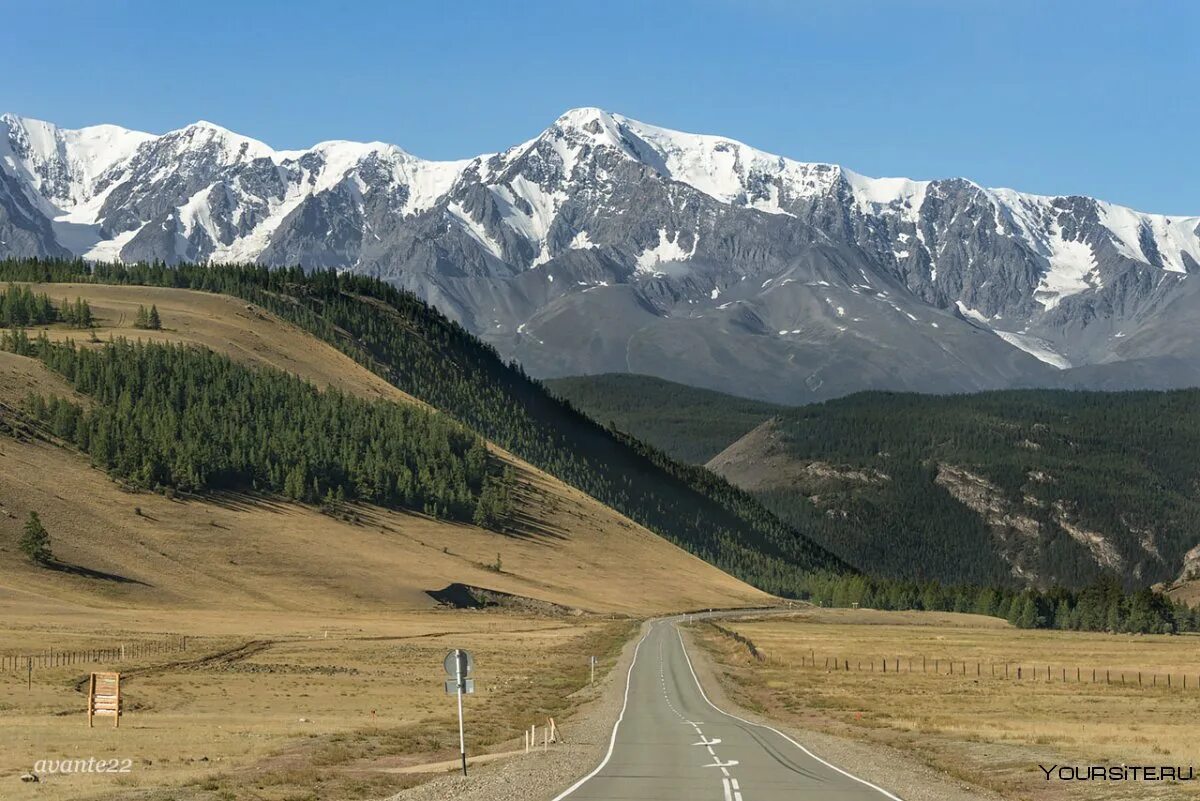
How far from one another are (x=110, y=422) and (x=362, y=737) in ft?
490

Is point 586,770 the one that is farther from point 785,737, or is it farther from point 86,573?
point 86,573

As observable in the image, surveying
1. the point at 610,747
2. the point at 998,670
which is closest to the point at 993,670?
the point at 998,670

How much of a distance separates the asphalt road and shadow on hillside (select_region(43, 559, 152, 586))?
88677 mm

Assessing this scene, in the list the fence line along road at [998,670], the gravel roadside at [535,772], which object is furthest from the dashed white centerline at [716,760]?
the fence line along road at [998,670]

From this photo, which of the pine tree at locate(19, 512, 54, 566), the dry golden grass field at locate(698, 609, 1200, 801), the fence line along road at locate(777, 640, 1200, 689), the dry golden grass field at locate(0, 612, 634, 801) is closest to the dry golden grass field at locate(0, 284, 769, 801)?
the dry golden grass field at locate(0, 612, 634, 801)

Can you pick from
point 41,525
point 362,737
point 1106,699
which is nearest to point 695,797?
point 362,737

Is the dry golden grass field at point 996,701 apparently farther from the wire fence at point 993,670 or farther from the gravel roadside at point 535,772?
the gravel roadside at point 535,772

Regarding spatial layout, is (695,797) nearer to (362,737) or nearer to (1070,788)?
(1070,788)

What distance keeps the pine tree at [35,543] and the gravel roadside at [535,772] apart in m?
96.6

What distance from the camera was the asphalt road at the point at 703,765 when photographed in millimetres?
38469

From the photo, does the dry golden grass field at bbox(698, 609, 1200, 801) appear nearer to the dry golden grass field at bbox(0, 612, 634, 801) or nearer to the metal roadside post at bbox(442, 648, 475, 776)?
the dry golden grass field at bbox(0, 612, 634, 801)

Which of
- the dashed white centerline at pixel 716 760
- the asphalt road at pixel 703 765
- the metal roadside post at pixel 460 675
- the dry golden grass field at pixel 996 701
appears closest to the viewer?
the dashed white centerline at pixel 716 760

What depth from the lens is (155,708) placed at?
66.3 m

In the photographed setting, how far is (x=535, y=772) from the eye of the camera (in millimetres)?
44250
